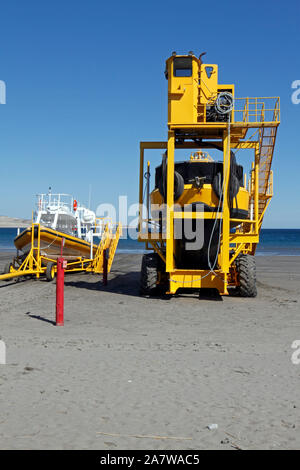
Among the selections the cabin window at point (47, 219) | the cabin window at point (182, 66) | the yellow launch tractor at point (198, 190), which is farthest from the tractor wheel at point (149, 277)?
the cabin window at point (47, 219)

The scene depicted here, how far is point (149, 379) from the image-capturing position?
530 centimetres

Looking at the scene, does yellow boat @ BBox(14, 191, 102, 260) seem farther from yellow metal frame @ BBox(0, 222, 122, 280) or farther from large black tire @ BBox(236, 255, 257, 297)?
large black tire @ BBox(236, 255, 257, 297)

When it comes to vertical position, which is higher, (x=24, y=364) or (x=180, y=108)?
(x=180, y=108)

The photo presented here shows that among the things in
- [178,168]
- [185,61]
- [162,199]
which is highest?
[185,61]

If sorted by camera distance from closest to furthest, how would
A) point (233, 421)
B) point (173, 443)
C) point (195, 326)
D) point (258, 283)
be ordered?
point (173, 443)
point (233, 421)
point (195, 326)
point (258, 283)

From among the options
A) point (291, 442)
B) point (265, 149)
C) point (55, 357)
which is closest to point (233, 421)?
point (291, 442)

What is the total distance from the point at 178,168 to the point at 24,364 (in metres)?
7.37

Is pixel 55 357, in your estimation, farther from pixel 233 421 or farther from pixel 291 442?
pixel 291 442

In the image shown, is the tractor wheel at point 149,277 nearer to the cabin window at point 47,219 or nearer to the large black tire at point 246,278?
the large black tire at point 246,278

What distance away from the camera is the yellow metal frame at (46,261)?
1527 cm

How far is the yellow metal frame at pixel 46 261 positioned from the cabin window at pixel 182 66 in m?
7.31

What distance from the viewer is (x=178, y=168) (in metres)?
11.8

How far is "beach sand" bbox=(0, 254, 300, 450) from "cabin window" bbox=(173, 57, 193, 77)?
6149mm

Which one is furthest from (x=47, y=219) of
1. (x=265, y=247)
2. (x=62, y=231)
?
(x=265, y=247)
